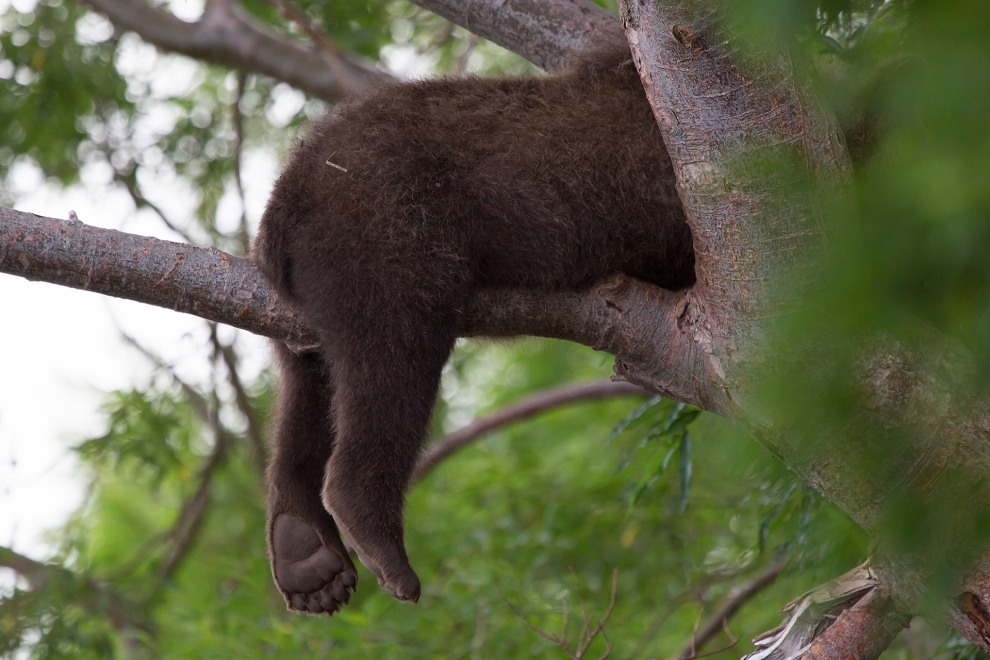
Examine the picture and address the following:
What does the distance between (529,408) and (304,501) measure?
8.90ft

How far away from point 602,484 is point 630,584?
66 cm

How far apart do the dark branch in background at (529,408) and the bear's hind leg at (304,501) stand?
81.4 inches

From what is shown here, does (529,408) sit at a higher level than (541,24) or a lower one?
lower

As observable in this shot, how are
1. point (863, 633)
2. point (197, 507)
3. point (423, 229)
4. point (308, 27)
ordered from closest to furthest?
point (863, 633)
point (423, 229)
point (308, 27)
point (197, 507)

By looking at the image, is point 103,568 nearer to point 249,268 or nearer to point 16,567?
point 16,567

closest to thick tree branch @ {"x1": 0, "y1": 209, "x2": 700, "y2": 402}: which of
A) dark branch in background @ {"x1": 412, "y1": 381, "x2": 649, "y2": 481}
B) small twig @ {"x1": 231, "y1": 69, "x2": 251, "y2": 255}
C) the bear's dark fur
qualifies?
the bear's dark fur

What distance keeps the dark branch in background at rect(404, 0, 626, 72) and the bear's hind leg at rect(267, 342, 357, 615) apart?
1727 mm

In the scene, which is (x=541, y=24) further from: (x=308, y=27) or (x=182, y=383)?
(x=182, y=383)

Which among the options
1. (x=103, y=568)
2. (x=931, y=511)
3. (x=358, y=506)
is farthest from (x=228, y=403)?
(x=931, y=511)

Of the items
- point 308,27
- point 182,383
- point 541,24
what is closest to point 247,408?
point 182,383

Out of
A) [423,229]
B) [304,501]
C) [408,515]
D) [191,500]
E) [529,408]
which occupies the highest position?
[423,229]

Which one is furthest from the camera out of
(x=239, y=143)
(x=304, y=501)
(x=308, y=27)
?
(x=239, y=143)

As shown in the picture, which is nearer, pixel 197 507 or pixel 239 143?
Result: pixel 239 143

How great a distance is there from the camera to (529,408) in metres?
5.80
